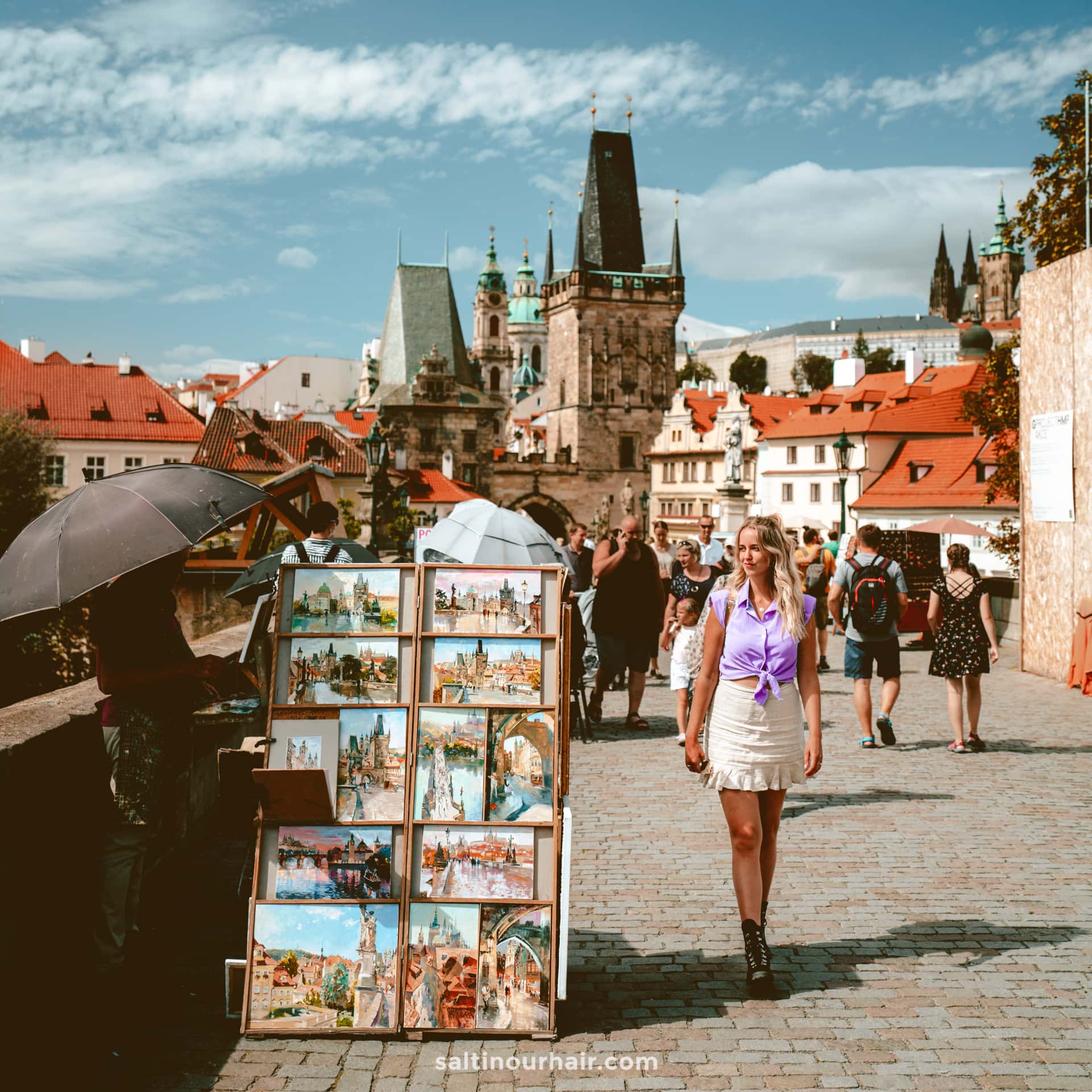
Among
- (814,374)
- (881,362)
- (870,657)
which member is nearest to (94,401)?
(870,657)

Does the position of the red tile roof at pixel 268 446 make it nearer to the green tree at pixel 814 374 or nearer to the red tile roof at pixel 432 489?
the red tile roof at pixel 432 489

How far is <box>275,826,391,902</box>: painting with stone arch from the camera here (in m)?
3.79

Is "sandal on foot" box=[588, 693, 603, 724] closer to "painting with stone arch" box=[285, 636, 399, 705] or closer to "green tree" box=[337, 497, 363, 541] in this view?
"painting with stone arch" box=[285, 636, 399, 705]

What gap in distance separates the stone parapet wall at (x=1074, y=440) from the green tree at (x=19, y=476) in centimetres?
2707

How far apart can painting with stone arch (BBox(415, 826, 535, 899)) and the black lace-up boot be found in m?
0.94

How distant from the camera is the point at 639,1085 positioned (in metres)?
3.40

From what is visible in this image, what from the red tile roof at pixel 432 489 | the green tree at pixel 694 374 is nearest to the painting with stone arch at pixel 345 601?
the red tile roof at pixel 432 489

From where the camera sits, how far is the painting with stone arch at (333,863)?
379 cm

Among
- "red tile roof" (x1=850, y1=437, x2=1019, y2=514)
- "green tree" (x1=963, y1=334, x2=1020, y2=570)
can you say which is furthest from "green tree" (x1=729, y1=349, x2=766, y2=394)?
"green tree" (x1=963, y1=334, x2=1020, y2=570)

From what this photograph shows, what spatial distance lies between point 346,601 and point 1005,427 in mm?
18531

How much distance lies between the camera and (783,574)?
14.2ft

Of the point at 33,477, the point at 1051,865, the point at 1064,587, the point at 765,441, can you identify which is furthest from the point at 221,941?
the point at 765,441

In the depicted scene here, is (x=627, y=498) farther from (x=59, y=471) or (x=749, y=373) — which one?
(x=749, y=373)

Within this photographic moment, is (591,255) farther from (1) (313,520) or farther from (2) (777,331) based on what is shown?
(2) (777,331)
